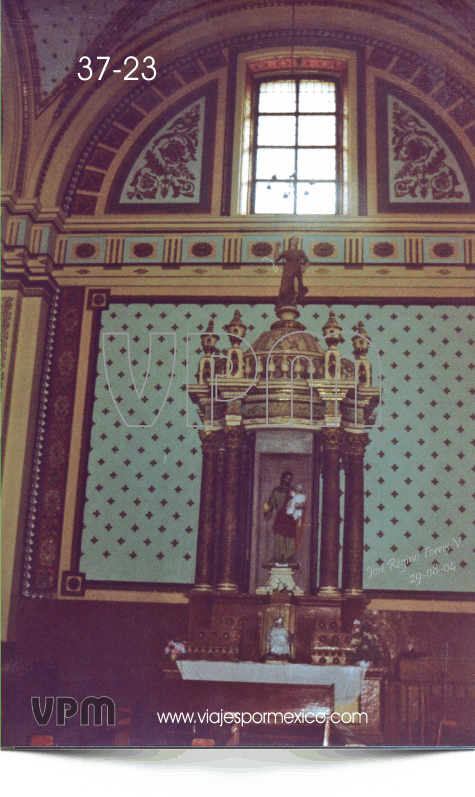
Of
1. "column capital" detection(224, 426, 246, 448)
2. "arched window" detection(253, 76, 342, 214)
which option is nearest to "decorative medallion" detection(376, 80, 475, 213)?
"arched window" detection(253, 76, 342, 214)

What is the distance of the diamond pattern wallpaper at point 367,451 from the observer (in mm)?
8617

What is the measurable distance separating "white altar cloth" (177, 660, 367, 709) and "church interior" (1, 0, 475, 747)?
2cm

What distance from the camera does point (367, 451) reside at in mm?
8859

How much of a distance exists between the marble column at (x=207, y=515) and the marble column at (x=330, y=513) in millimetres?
1007

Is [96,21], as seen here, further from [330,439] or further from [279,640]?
[279,640]

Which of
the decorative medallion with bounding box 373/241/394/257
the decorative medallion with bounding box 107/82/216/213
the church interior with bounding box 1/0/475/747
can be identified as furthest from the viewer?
the decorative medallion with bounding box 107/82/216/213

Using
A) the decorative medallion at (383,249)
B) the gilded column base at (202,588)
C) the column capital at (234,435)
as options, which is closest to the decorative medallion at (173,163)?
the decorative medallion at (383,249)

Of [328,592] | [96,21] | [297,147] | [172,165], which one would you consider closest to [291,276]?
[297,147]

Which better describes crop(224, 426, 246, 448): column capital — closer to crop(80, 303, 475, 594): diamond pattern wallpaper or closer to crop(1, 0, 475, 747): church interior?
crop(1, 0, 475, 747): church interior

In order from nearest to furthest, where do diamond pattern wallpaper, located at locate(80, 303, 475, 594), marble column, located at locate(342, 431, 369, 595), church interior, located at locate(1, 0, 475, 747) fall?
church interior, located at locate(1, 0, 475, 747) → marble column, located at locate(342, 431, 369, 595) → diamond pattern wallpaper, located at locate(80, 303, 475, 594)

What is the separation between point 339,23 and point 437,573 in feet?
19.4

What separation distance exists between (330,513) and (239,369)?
1588 millimetres

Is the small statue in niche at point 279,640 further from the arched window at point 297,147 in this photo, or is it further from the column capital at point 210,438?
the arched window at point 297,147

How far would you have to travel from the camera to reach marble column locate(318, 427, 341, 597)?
8.37 m
